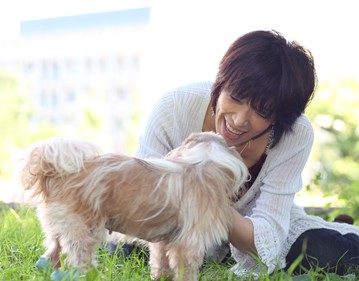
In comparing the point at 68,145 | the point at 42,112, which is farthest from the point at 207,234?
the point at 42,112

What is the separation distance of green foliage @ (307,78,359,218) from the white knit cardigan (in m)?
10.1

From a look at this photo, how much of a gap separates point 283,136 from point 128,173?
99cm

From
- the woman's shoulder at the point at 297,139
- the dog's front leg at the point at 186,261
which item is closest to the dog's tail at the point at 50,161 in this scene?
the dog's front leg at the point at 186,261

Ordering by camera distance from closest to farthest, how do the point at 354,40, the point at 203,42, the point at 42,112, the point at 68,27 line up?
1. the point at 354,40
2. the point at 203,42
3. the point at 42,112
4. the point at 68,27

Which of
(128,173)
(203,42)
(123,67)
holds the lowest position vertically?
(123,67)

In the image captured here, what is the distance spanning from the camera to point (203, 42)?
18.0 metres

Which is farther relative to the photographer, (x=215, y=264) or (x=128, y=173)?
(x=215, y=264)

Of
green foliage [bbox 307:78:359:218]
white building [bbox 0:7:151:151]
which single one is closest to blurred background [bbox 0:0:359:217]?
green foliage [bbox 307:78:359:218]

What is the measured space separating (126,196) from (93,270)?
0.95 ft

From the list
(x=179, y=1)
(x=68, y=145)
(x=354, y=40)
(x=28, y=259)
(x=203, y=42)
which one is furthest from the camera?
(x=203, y=42)

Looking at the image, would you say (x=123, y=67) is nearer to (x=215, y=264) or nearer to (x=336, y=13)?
(x=336, y=13)

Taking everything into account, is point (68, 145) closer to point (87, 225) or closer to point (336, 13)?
point (87, 225)

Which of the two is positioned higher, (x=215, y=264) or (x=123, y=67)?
(x=215, y=264)

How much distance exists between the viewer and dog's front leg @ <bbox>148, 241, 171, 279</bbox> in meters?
2.57
